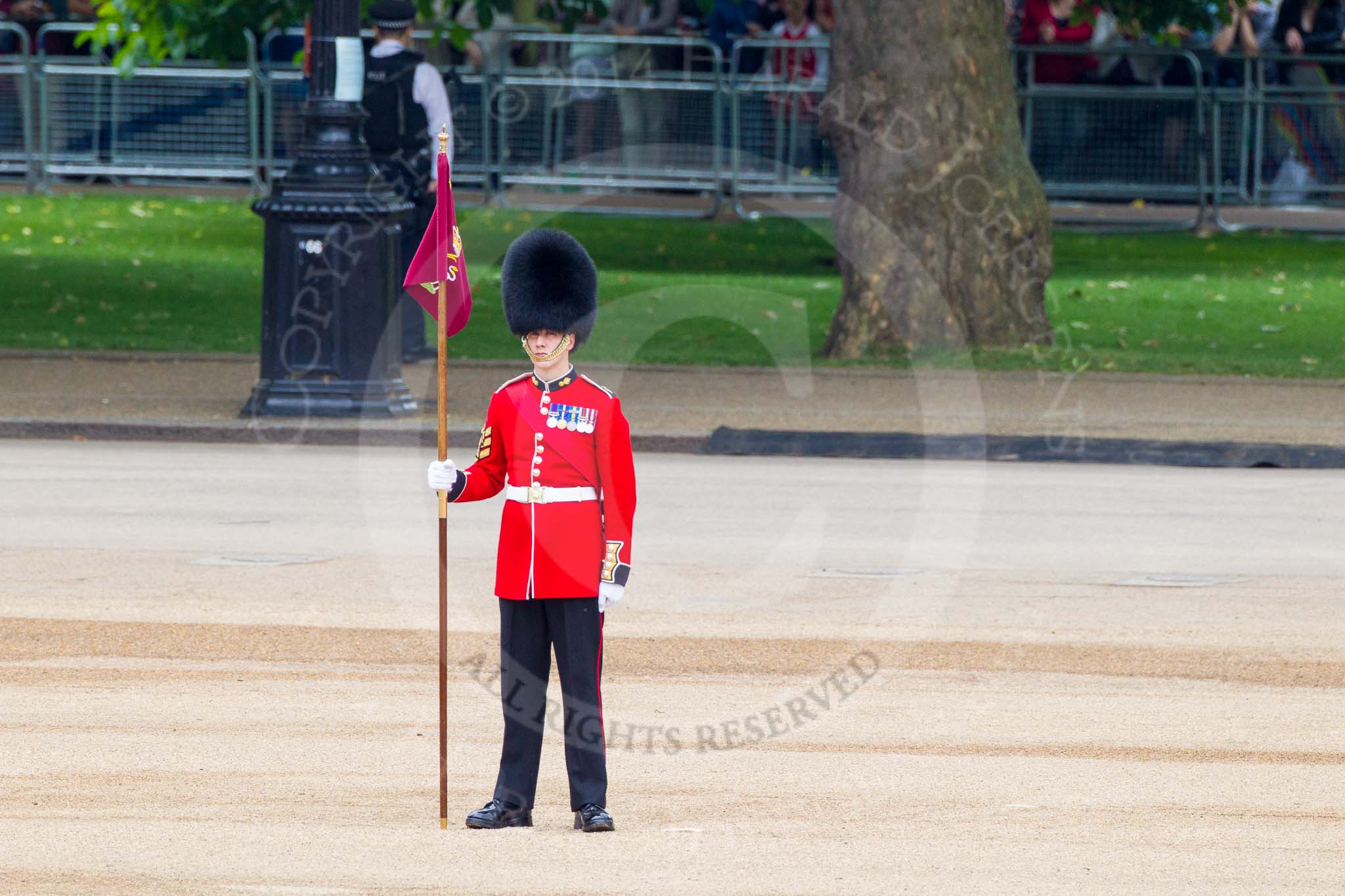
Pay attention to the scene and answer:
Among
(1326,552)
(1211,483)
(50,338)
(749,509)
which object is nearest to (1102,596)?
(1326,552)

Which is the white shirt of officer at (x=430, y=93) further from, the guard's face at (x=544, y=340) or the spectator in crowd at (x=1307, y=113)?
the spectator in crowd at (x=1307, y=113)

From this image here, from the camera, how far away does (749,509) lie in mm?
10625

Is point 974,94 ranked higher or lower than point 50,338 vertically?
higher

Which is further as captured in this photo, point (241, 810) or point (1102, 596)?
point (1102, 596)

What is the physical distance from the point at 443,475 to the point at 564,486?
30 centimetres

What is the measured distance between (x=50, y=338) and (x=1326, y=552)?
9504 millimetres

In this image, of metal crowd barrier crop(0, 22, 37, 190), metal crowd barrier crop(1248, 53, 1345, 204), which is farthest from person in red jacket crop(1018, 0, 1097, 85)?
metal crowd barrier crop(0, 22, 37, 190)

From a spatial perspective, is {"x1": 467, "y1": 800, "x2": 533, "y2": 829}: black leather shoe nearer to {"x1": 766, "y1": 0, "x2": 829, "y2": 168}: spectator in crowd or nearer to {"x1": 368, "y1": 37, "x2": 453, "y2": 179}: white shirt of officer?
{"x1": 368, "y1": 37, "x2": 453, "y2": 179}: white shirt of officer

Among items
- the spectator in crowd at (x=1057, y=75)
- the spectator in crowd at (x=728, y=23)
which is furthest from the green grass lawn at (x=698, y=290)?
the spectator in crowd at (x=728, y=23)

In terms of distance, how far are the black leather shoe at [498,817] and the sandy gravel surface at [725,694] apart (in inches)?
3.7

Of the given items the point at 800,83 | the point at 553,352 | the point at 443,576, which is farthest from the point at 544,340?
the point at 800,83

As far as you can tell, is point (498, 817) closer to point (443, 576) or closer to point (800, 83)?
point (443, 576)

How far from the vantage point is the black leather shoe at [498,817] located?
18.1 feet

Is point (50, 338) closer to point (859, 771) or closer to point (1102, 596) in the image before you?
point (1102, 596)
